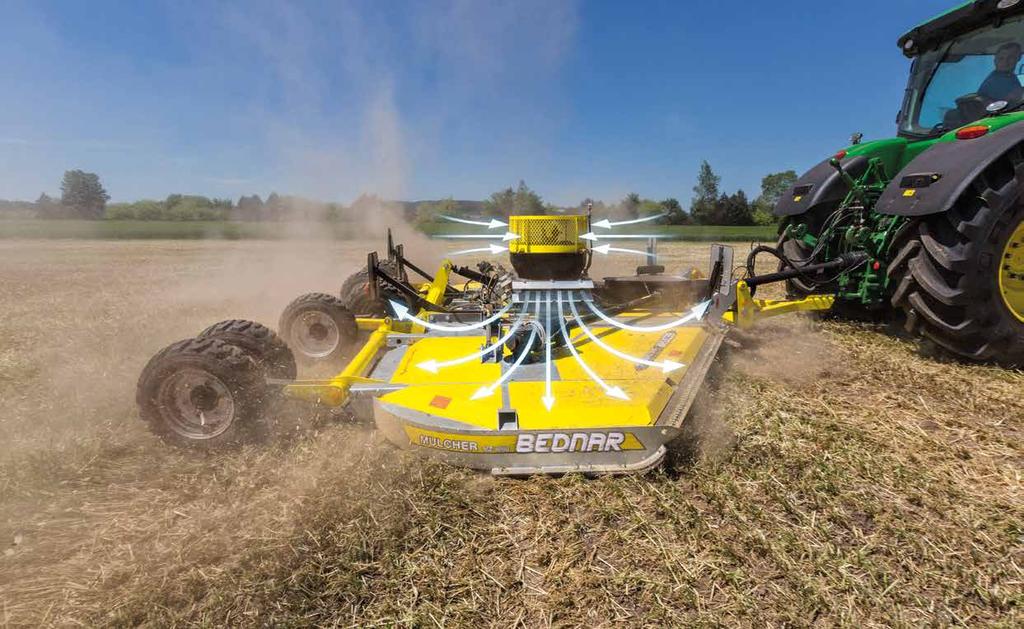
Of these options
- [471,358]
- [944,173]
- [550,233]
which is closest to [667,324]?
[550,233]

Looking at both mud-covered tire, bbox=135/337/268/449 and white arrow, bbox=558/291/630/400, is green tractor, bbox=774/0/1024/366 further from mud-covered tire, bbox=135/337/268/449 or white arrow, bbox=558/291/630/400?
mud-covered tire, bbox=135/337/268/449

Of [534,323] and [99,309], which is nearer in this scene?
[534,323]

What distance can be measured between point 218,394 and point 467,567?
6.95 feet

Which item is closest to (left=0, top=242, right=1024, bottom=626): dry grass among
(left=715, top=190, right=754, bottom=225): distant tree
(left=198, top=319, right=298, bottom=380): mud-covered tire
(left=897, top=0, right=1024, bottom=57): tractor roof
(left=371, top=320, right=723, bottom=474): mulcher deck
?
(left=371, top=320, right=723, bottom=474): mulcher deck

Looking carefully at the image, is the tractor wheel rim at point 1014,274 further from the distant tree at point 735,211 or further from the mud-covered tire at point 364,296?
the distant tree at point 735,211

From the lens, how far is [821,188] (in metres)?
6.08

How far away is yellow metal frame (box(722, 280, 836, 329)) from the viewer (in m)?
4.73

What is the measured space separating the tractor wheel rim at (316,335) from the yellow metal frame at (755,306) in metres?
3.65

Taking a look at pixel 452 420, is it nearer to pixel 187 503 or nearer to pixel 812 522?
pixel 187 503

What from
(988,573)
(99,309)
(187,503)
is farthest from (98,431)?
(99,309)

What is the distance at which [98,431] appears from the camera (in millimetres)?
3777

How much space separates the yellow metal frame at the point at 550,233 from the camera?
3961 mm

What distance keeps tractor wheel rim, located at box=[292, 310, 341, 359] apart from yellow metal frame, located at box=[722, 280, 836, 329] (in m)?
3.65

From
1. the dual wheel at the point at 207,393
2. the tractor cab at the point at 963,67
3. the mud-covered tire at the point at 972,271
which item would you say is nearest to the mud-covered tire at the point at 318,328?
the dual wheel at the point at 207,393
